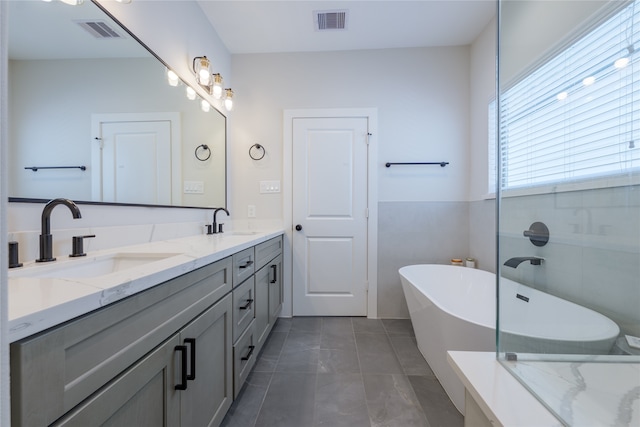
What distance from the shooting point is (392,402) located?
56.3 inches

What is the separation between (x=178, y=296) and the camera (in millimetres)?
823

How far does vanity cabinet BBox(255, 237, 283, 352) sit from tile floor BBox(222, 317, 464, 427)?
0.72 ft

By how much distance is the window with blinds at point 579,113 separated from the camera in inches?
31.5

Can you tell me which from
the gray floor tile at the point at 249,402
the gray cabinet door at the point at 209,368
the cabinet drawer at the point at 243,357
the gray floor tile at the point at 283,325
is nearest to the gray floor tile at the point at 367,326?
the gray floor tile at the point at 283,325

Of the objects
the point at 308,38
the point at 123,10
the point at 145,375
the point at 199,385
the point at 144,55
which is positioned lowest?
the point at 199,385

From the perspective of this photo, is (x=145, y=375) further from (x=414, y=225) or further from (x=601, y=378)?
(x=414, y=225)

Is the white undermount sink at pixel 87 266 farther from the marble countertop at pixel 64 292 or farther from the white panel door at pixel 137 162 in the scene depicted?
the white panel door at pixel 137 162

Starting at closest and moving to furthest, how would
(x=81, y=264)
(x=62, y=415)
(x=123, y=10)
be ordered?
(x=62, y=415) < (x=81, y=264) < (x=123, y=10)

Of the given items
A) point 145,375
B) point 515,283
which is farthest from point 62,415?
point 515,283

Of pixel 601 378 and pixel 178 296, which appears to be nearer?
pixel 601 378

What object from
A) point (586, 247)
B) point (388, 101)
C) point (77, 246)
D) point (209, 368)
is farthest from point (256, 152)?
point (586, 247)

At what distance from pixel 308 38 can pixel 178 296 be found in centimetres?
248

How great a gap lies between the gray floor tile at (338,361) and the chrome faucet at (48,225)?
1537mm

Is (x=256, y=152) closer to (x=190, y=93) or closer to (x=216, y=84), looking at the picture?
(x=216, y=84)
